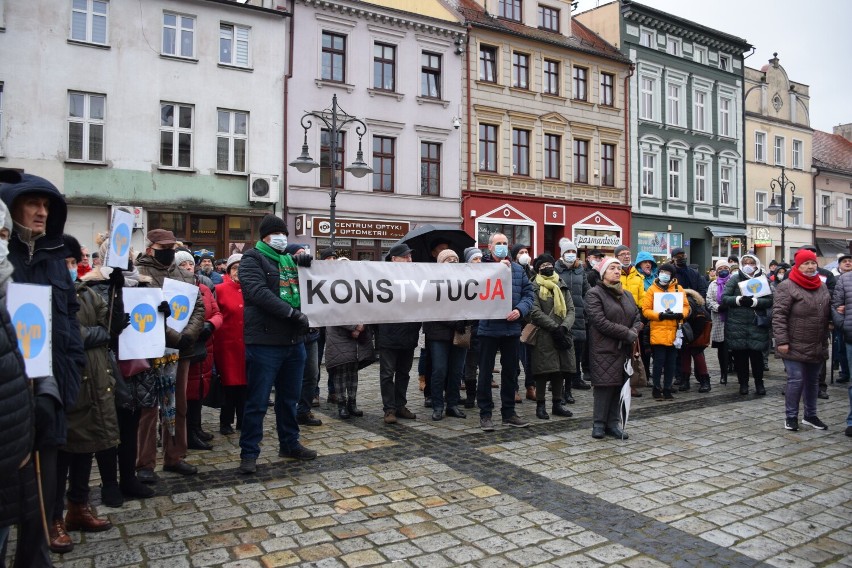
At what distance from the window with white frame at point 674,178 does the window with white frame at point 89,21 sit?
2548 cm

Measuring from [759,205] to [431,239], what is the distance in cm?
3318

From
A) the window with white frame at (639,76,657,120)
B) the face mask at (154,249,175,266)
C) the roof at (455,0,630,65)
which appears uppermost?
the roof at (455,0,630,65)

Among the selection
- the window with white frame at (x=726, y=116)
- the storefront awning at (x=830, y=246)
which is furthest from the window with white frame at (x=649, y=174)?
the storefront awning at (x=830, y=246)

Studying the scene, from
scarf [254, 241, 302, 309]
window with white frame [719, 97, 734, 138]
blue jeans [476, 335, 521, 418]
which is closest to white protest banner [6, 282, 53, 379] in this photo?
scarf [254, 241, 302, 309]

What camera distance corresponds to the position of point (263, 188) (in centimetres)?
2147

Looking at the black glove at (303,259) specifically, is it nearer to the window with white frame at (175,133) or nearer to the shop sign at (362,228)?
the window with white frame at (175,133)

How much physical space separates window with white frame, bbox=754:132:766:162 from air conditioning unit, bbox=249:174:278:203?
92.1 ft

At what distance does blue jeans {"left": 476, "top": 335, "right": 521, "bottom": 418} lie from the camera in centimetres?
759

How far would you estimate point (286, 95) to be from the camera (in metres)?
22.1

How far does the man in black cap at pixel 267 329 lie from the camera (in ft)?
18.8

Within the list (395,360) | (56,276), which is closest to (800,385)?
(395,360)

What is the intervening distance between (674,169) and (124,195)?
2549 centimetres

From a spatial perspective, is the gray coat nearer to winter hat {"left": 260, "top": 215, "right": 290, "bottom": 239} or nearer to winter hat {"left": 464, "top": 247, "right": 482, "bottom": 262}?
winter hat {"left": 464, "top": 247, "right": 482, "bottom": 262}

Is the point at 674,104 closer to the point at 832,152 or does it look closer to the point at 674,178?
the point at 674,178
